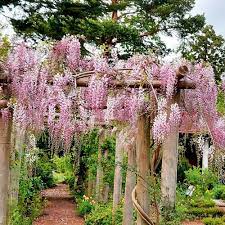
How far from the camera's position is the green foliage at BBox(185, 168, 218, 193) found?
48.6 ft

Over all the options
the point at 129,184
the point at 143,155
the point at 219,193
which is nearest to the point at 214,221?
the point at 219,193

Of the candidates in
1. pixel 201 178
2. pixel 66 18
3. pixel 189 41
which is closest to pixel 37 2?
pixel 66 18

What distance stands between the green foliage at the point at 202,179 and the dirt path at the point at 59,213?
3.21 meters

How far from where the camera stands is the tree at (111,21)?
43.2ft

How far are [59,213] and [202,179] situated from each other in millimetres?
4372

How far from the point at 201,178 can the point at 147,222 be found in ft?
35.7

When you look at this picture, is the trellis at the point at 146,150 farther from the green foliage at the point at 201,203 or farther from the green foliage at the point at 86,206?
the green foliage at the point at 201,203

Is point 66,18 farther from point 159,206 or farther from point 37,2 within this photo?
point 159,206

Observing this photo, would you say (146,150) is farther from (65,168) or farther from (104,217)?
(65,168)

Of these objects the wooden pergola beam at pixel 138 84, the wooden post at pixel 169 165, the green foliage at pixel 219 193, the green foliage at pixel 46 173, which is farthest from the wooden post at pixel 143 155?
the green foliage at pixel 46 173

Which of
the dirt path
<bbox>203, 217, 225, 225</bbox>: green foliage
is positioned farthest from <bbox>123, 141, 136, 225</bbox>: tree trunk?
the dirt path

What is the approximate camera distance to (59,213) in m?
12.7

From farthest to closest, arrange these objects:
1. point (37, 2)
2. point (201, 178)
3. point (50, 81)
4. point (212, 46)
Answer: point (212, 46)
point (201, 178)
point (37, 2)
point (50, 81)

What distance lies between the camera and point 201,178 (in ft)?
49.6
